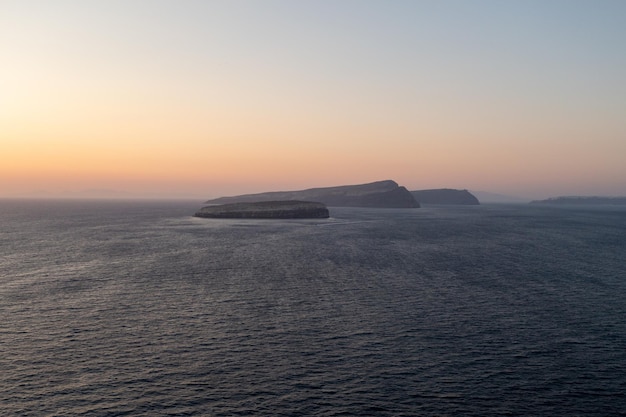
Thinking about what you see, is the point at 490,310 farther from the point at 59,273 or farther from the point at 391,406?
the point at 59,273

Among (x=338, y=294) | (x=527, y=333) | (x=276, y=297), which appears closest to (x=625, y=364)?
(x=527, y=333)

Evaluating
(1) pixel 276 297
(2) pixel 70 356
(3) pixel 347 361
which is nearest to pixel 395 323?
(3) pixel 347 361

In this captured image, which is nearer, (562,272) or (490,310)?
(490,310)

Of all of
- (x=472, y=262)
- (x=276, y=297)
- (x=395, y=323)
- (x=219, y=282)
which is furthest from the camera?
(x=472, y=262)

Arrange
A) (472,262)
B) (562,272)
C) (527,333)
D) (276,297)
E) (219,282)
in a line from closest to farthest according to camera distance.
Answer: (527,333), (276,297), (219,282), (562,272), (472,262)

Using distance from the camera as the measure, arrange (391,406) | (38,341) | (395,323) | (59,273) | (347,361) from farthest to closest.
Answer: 1. (59,273)
2. (395,323)
3. (38,341)
4. (347,361)
5. (391,406)

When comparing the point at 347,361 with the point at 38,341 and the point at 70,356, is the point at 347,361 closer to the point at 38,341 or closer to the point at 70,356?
the point at 70,356
